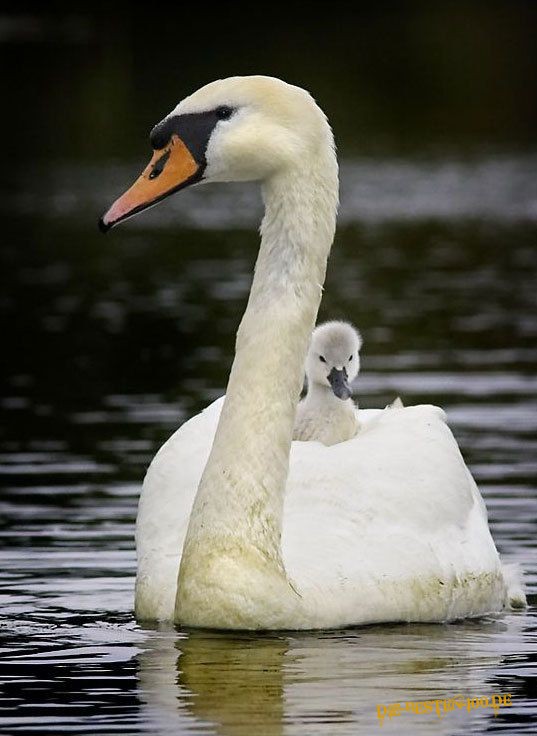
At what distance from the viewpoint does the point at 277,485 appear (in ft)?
34.2

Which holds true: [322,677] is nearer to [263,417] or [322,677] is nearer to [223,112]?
[263,417]

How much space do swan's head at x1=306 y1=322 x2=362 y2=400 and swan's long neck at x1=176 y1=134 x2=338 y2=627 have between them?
2301mm

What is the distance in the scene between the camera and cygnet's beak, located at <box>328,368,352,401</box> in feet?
41.6

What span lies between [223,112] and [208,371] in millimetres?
9877

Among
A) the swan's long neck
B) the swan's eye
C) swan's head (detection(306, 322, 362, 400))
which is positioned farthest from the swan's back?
the swan's eye

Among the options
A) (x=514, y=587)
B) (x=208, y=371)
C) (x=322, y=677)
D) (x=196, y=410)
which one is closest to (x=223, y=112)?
(x=322, y=677)

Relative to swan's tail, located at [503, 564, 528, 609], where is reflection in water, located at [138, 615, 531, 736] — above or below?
below

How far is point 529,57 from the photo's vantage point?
265ft

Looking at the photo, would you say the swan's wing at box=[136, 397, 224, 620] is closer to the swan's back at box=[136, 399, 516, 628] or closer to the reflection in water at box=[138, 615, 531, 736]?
the swan's back at box=[136, 399, 516, 628]

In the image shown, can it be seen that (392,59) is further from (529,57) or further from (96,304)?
(96,304)

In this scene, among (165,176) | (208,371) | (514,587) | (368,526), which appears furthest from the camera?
(208,371)

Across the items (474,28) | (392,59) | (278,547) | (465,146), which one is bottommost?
(278,547)

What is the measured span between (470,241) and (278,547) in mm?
23035

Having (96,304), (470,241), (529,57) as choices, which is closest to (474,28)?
(529,57)
